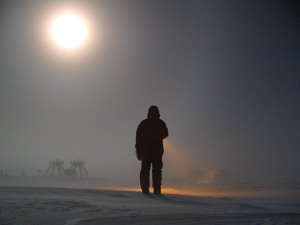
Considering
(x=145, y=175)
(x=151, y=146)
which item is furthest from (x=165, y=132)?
(x=145, y=175)

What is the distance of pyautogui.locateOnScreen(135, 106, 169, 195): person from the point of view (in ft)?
33.0

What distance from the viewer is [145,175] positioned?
10.1m

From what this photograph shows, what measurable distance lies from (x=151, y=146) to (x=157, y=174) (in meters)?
0.86

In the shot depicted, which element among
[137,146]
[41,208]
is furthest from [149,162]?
[41,208]

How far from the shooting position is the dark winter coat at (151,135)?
10.3 meters

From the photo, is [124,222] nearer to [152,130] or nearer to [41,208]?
[41,208]

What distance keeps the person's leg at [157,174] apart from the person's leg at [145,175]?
18 cm

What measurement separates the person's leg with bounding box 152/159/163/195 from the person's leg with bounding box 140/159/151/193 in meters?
0.18

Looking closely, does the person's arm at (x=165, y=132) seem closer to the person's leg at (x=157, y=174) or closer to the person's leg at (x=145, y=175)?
the person's leg at (x=157, y=174)

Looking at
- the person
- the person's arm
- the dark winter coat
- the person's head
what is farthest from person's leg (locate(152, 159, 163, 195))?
the person's head

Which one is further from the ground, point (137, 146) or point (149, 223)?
point (137, 146)

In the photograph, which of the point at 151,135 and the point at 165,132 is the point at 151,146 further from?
the point at 165,132

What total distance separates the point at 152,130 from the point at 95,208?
4802 millimetres

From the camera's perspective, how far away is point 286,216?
5.75 metres
